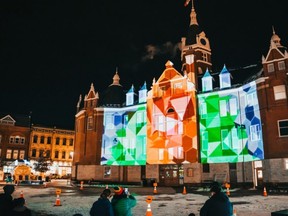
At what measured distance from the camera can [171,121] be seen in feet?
126

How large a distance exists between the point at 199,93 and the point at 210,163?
9880 mm

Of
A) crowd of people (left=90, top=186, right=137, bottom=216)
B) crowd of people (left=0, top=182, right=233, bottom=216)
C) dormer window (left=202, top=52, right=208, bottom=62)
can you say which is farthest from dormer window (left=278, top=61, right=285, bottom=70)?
crowd of people (left=90, top=186, right=137, bottom=216)

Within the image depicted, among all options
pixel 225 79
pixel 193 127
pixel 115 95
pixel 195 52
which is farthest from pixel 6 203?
pixel 195 52

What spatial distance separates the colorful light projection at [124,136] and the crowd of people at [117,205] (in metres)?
33.4

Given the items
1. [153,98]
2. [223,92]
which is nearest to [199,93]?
[223,92]

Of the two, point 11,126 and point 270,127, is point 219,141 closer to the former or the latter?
point 270,127

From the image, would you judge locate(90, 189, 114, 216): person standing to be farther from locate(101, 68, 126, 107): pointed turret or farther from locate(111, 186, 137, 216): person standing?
locate(101, 68, 126, 107): pointed turret

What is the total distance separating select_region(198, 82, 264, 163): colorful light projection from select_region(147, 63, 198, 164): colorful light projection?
1544mm

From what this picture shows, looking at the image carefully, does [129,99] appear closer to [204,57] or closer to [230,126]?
[204,57]

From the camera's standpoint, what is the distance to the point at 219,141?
3509 centimetres

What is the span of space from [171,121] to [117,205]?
32.0 m

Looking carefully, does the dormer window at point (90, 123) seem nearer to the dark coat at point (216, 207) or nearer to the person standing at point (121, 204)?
the person standing at point (121, 204)

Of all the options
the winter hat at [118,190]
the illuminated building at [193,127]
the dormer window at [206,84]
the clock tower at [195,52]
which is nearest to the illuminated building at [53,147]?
the illuminated building at [193,127]

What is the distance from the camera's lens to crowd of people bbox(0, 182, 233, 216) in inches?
224
